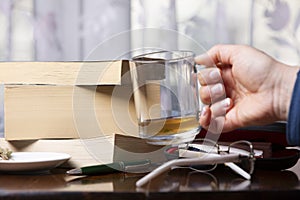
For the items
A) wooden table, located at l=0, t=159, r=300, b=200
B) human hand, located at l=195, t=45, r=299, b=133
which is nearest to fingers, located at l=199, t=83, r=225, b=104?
human hand, located at l=195, t=45, r=299, b=133

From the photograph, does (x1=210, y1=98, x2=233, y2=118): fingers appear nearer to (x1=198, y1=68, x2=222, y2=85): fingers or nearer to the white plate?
(x1=198, y1=68, x2=222, y2=85): fingers

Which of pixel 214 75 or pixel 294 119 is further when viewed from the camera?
pixel 214 75

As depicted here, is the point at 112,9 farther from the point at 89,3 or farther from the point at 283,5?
the point at 283,5

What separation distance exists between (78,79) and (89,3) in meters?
0.41

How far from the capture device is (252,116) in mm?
813

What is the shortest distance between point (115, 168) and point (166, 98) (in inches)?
4.9

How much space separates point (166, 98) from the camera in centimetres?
77

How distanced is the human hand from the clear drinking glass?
0.04 m

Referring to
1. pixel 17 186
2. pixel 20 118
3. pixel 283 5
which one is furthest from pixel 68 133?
pixel 283 5

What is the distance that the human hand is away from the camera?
2.51ft

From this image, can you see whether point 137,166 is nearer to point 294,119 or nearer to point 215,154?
point 215,154

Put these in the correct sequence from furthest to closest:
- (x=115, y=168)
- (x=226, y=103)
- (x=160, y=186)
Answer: (x=226, y=103) < (x=115, y=168) < (x=160, y=186)

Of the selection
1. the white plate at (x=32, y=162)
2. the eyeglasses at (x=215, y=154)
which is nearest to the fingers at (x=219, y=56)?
the eyeglasses at (x=215, y=154)

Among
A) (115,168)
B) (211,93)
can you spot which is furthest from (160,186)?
(211,93)
